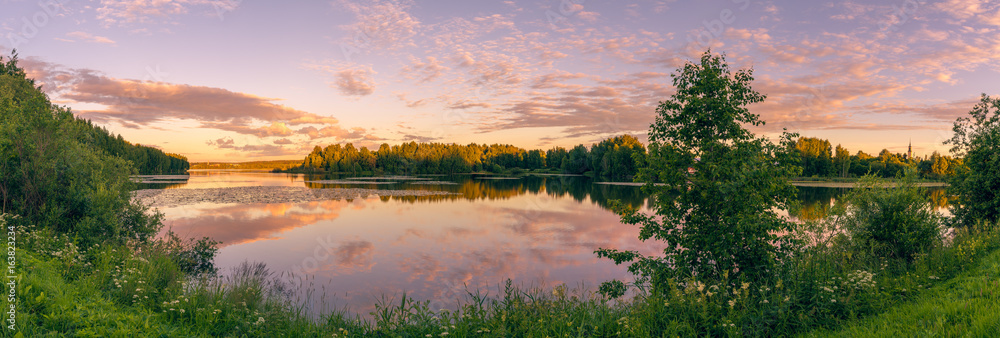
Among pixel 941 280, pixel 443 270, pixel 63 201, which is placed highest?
pixel 63 201

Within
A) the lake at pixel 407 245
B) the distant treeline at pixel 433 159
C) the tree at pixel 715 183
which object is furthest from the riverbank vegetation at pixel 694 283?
the distant treeline at pixel 433 159

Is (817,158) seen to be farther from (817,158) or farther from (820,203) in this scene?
(820,203)

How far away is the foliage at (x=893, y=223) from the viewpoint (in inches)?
492

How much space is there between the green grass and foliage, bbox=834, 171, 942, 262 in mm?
4595

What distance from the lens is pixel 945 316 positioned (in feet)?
21.0

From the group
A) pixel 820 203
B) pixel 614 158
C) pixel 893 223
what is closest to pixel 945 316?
pixel 893 223

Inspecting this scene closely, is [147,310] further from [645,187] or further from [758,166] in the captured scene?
[758,166]

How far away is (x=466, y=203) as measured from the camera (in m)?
42.7

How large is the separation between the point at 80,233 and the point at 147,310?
867cm

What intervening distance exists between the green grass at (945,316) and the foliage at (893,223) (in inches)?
181

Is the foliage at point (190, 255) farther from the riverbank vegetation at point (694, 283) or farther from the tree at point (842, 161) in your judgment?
the tree at point (842, 161)

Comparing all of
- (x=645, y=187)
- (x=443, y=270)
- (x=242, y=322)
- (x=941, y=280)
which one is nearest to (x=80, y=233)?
(x=242, y=322)

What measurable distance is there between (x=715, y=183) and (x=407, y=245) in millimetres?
16422

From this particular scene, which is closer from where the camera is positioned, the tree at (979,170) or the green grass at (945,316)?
the green grass at (945,316)
